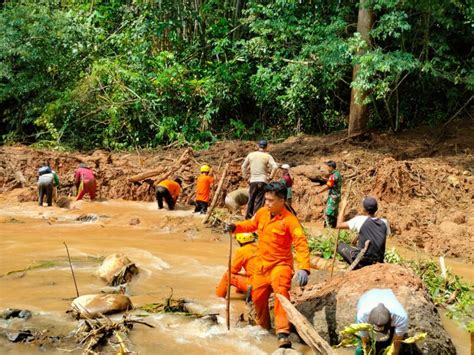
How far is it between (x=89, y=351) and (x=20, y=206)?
29.4 feet

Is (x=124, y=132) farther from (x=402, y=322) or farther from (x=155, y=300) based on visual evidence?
(x=402, y=322)

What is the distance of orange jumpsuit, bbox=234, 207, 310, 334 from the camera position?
18.3ft

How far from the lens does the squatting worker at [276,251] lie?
18.2 ft

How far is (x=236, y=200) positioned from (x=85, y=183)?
11.8ft

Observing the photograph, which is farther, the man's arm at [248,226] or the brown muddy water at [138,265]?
the man's arm at [248,226]

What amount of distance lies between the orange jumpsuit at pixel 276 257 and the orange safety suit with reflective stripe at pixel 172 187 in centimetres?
708

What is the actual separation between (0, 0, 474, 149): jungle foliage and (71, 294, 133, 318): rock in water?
10.8 metres

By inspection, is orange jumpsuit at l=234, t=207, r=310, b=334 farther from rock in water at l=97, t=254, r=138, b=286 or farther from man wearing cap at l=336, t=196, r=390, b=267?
rock in water at l=97, t=254, r=138, b=286

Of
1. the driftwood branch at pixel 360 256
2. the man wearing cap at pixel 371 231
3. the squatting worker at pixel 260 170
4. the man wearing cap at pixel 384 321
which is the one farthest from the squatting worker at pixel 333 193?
the man wearing cap at pixel 384 321

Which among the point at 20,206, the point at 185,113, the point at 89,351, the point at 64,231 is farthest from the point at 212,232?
the point at 185,113

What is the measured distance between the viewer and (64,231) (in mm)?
11148

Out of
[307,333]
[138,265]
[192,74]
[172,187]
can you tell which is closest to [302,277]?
[307,333]

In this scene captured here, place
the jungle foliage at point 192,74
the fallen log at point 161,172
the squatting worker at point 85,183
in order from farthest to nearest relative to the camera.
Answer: the jungle foliage at point 192,74 → the fallen log at point 161,172 → the squatting worker at point 85,183

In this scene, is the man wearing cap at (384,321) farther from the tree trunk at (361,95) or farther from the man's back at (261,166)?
the tree trunk at (361,95)
